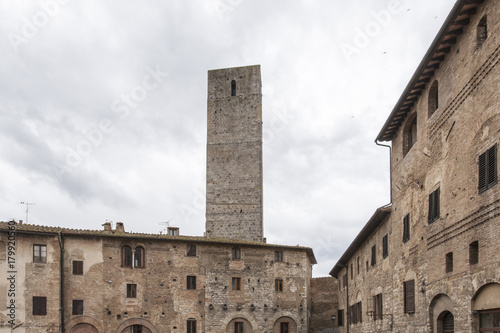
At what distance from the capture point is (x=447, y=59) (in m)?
13.3

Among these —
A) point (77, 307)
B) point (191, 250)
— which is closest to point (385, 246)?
point (191, 250)

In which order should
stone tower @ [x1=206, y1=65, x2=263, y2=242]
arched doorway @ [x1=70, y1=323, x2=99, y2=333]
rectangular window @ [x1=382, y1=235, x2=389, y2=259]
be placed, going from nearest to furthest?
rectangular window @ [x1=382, y1=235, x2=389, y2=259], arched doorway @ [x1=70, y1=323, x2=99, y2=333], stone tower @ [x1=206, y1=65, x2=263, y2=242]

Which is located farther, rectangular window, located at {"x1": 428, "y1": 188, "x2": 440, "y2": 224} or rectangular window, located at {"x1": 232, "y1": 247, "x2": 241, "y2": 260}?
rectangular window, located at {"x1": 232, "y1": 247, "x2": 241, "y2": 260}

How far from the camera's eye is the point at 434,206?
14.3 meters

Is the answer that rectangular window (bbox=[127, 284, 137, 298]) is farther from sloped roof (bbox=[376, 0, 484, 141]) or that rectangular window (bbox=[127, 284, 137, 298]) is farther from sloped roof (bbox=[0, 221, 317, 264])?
sloped roof (bbox=[376, 0, 484, 141])

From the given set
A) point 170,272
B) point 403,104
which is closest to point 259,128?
point 170,272

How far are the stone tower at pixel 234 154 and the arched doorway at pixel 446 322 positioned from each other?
87.5 feet

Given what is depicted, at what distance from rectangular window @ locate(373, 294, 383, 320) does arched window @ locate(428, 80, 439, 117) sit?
8.81 metres

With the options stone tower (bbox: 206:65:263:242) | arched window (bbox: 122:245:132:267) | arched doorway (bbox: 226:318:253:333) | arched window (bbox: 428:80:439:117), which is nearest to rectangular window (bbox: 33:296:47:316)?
arched window (bbox: 122:245:132:267)

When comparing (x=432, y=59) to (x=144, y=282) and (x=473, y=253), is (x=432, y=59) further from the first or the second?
(x=144, y=282)

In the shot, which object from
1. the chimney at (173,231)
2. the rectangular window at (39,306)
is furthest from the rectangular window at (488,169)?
the chimney at (173,231)

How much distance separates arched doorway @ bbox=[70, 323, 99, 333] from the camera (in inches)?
1117

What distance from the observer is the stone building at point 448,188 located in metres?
10.9

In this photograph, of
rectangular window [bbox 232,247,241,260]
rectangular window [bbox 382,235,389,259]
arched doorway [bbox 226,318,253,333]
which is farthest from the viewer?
rectangular window [bbox 232,247,241,260]
